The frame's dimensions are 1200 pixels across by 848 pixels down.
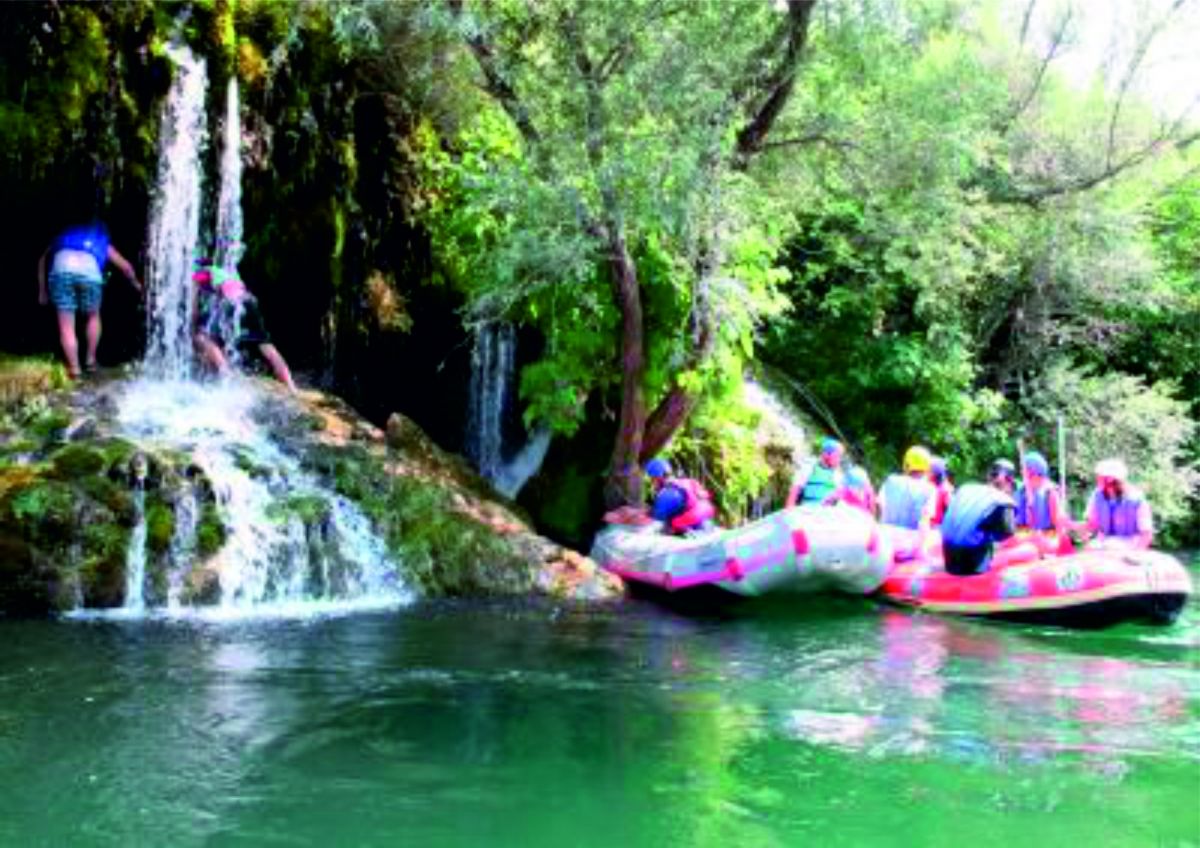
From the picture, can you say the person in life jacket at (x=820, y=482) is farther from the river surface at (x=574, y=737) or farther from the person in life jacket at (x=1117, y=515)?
the river surface at (x=574, y=737)

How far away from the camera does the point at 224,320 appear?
12.6 metres

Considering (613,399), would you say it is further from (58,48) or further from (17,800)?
(17,800)

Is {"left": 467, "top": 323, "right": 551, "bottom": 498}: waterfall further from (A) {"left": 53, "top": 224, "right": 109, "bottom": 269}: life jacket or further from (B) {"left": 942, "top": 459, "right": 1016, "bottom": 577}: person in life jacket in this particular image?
(B) {"left": 942, "top": 459, "right": 1016, "bottom": 577}: person in life jacket

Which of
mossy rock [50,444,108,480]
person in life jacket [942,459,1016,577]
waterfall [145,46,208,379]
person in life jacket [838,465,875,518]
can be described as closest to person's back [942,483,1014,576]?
person in life jacket [942,459,1016,577]

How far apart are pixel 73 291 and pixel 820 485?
285 inches

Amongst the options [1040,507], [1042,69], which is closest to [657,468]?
[1040,507]

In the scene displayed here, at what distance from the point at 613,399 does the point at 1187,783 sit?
9.08 m

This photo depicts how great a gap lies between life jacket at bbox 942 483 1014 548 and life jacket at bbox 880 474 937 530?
1302 mm

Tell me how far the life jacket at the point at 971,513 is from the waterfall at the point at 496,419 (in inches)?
197

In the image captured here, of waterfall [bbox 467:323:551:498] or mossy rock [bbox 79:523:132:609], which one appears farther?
waterfall [bbox 467:323:551:498]

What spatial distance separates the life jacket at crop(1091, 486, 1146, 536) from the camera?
11.2m

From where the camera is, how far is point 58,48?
1122 cm

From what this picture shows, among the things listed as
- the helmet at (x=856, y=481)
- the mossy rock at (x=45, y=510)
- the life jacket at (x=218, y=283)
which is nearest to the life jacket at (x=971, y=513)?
the helmet at (x=856, y=481)

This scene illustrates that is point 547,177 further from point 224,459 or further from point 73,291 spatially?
point 73,291
